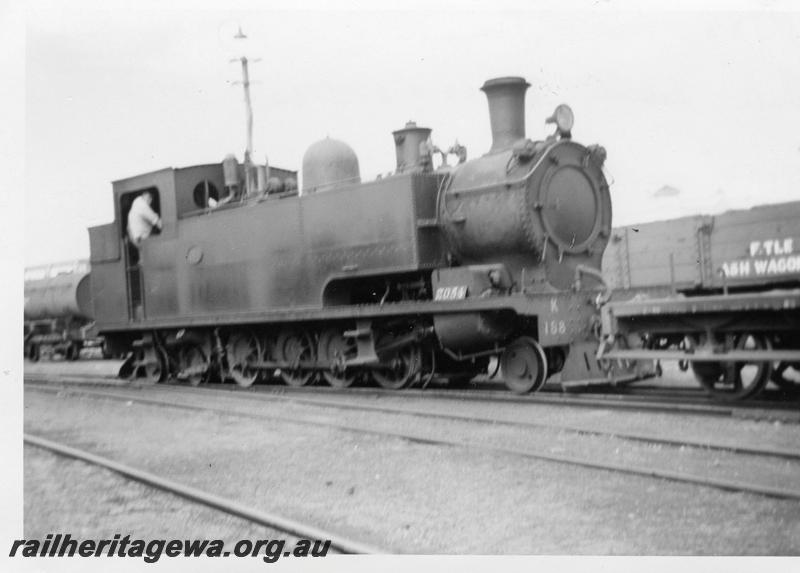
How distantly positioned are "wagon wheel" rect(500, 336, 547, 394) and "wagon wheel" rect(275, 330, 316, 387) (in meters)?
2.73

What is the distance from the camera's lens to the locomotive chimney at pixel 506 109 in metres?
8.59

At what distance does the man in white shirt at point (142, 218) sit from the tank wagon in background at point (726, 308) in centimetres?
690

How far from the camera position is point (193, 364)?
1195cm

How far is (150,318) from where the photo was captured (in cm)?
1187

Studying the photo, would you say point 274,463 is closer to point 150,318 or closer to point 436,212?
point 436,212

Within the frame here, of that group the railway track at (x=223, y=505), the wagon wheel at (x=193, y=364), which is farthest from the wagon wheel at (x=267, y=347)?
the railway track at (x=223, y=505)

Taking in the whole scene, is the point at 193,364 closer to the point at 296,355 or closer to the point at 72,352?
the point at 296,355

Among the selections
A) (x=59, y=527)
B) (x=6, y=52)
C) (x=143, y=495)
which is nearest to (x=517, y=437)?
(x=143, y=495)

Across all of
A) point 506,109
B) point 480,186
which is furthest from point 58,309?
point 506,109

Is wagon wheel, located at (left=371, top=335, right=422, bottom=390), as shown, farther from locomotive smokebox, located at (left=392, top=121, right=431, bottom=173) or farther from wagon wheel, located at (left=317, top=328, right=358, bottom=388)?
locomotive smokebox, located at (left=392, top=121, right=431, bottom=173)

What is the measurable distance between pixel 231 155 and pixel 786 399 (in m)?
7.94

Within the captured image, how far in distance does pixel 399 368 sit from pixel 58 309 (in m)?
13.7

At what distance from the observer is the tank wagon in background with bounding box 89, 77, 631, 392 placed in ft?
27.6

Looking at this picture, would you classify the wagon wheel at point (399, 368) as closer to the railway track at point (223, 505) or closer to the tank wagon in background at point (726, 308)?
the tank wagon in background at point (726, 308)
